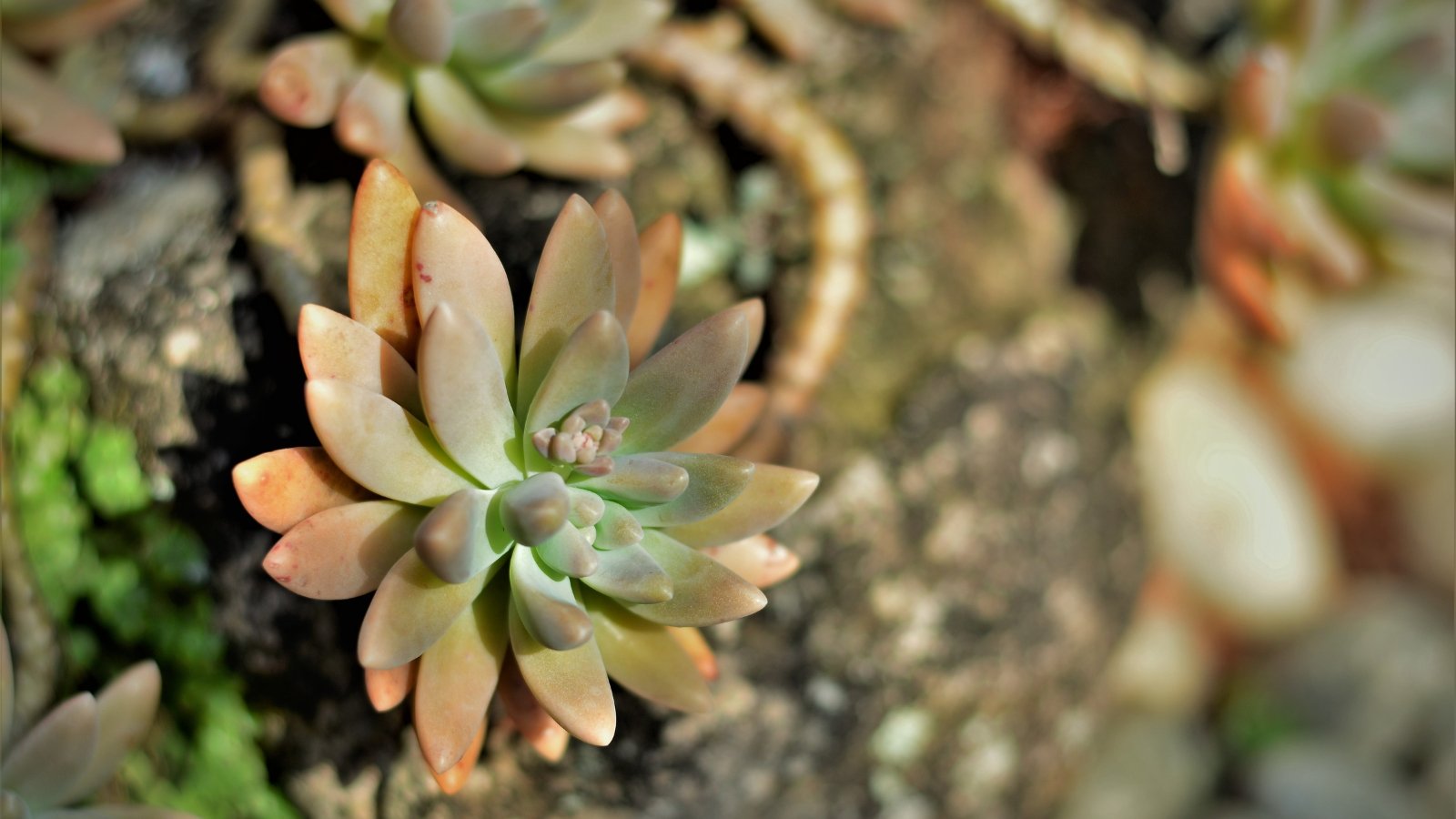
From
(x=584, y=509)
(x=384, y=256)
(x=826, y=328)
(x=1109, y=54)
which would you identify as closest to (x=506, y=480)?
(x=584, y=509)

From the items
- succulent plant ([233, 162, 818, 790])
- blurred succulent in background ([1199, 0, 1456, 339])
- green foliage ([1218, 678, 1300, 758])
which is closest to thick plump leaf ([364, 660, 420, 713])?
succulent plant ([233, 162, 818, 790])

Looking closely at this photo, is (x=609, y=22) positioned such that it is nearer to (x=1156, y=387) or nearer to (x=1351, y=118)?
(x=1351, y=118)

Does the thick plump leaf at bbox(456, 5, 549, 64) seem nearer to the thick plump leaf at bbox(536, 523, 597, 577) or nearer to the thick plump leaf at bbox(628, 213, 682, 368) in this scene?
the thick plump leaf at bbox(628, 213, 682, 368)

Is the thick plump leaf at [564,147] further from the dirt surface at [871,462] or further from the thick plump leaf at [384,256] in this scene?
the thick plump leaf at [384,256]

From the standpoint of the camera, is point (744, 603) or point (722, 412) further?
point (722, 412)

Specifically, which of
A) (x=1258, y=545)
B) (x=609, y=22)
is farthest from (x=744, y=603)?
(x=1258, y=545)

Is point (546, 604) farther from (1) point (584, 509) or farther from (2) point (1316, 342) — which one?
(2) point (1316, 342)

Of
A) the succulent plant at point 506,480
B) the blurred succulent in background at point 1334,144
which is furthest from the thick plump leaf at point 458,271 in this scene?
the blurred succulent in background at point 1334,144
